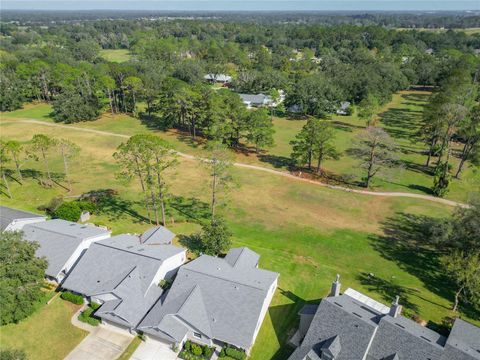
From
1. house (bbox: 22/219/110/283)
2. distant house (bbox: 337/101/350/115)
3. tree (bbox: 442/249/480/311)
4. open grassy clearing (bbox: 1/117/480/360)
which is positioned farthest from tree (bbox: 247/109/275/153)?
tree (bbox: 442/249/480/311)

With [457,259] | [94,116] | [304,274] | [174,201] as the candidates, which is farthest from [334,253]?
[94,116]

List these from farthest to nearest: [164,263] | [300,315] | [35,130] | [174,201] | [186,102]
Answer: [35,130], [186,102], [174,201], [164,263], [300,315]

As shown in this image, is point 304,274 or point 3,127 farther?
point 3,127

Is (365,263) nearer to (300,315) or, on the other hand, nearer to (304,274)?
(304,274)

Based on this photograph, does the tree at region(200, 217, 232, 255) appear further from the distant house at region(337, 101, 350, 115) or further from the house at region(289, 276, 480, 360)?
the distant house at region(337, 101, 350, 115)

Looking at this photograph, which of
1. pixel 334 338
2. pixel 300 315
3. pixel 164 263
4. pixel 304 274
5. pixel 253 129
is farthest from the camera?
pixel 253 129
